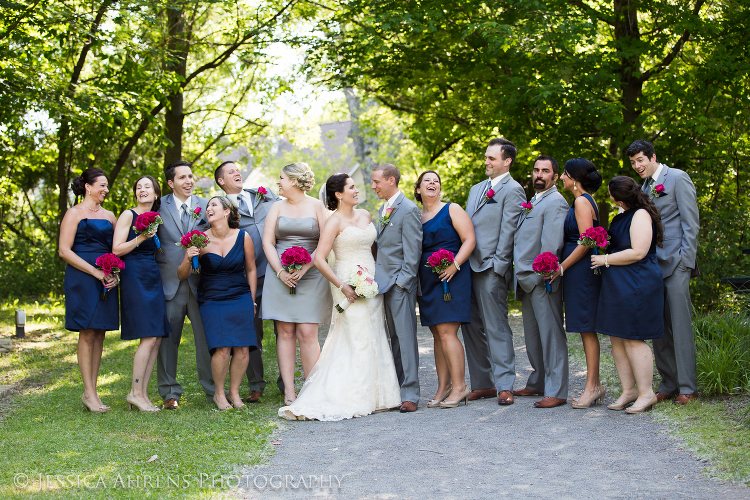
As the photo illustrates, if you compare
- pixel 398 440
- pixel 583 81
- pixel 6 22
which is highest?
pixel 6 22

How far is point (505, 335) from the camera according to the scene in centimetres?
665

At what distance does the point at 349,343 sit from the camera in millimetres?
6469

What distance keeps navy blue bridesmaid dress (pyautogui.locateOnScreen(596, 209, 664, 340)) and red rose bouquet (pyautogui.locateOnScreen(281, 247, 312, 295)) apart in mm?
2671

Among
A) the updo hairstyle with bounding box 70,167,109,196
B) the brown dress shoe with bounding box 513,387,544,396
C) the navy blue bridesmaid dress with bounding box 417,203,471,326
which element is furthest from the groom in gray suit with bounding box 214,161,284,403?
the brown dress shoe with bounding box 513,387,544,396

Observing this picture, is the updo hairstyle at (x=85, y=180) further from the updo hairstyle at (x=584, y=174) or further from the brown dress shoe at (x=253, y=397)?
the updo hairstyle at (x=584, y=174)

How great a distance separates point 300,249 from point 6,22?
6.69 meters

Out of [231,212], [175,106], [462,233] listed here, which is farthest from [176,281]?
[175,106]

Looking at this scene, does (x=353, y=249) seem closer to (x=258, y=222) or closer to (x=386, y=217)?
(x=386, y=217)

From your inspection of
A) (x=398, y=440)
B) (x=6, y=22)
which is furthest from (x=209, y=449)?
(x=6, y=22)

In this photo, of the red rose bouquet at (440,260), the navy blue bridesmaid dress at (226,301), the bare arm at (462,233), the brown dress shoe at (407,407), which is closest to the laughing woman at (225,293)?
the navy blue bridesmaid dress at (226,301)

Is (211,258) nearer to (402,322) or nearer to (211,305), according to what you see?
(211,305)

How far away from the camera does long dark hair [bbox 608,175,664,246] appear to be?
597 cm

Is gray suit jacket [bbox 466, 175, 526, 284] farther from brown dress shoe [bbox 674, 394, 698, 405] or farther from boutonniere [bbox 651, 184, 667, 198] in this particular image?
brown dress shoe [bbox 674, 394, 698, 405]

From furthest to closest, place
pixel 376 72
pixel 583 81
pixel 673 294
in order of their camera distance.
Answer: pixel 376 72
pixel 583 81
pixel 673 294
